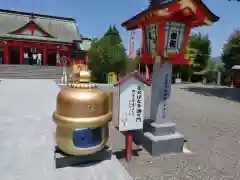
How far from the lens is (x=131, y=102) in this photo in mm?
3658

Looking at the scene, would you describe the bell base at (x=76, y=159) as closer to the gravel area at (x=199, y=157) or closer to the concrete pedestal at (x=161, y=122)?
the gravel area at (x=199, y=157)

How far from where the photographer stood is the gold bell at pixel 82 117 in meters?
2.59

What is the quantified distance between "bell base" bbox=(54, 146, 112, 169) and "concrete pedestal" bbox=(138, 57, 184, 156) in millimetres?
1507

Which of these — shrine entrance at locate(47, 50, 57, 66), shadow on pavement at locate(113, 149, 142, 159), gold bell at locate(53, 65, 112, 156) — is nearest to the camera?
gold bell at locate(53, 65, 112, 156)

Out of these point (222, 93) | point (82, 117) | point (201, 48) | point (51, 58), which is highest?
point (201, 48)

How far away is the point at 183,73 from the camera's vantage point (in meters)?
25.3

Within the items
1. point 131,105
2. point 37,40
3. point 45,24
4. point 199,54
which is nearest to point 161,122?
point 131,105

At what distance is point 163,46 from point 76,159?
2664 mm

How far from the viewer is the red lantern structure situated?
3.96 metres

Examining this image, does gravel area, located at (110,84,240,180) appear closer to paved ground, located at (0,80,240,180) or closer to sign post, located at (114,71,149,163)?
paved ground, located at (0,80,240,180)

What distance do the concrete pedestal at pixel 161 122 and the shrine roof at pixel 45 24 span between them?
73.3ft

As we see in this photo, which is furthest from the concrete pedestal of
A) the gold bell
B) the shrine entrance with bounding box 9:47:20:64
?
the shrine entrance with bounding box 9:47:20:64

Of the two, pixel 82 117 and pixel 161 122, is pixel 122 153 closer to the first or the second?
pixel 161 122

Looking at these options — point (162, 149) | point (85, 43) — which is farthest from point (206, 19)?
point (85, 43)
